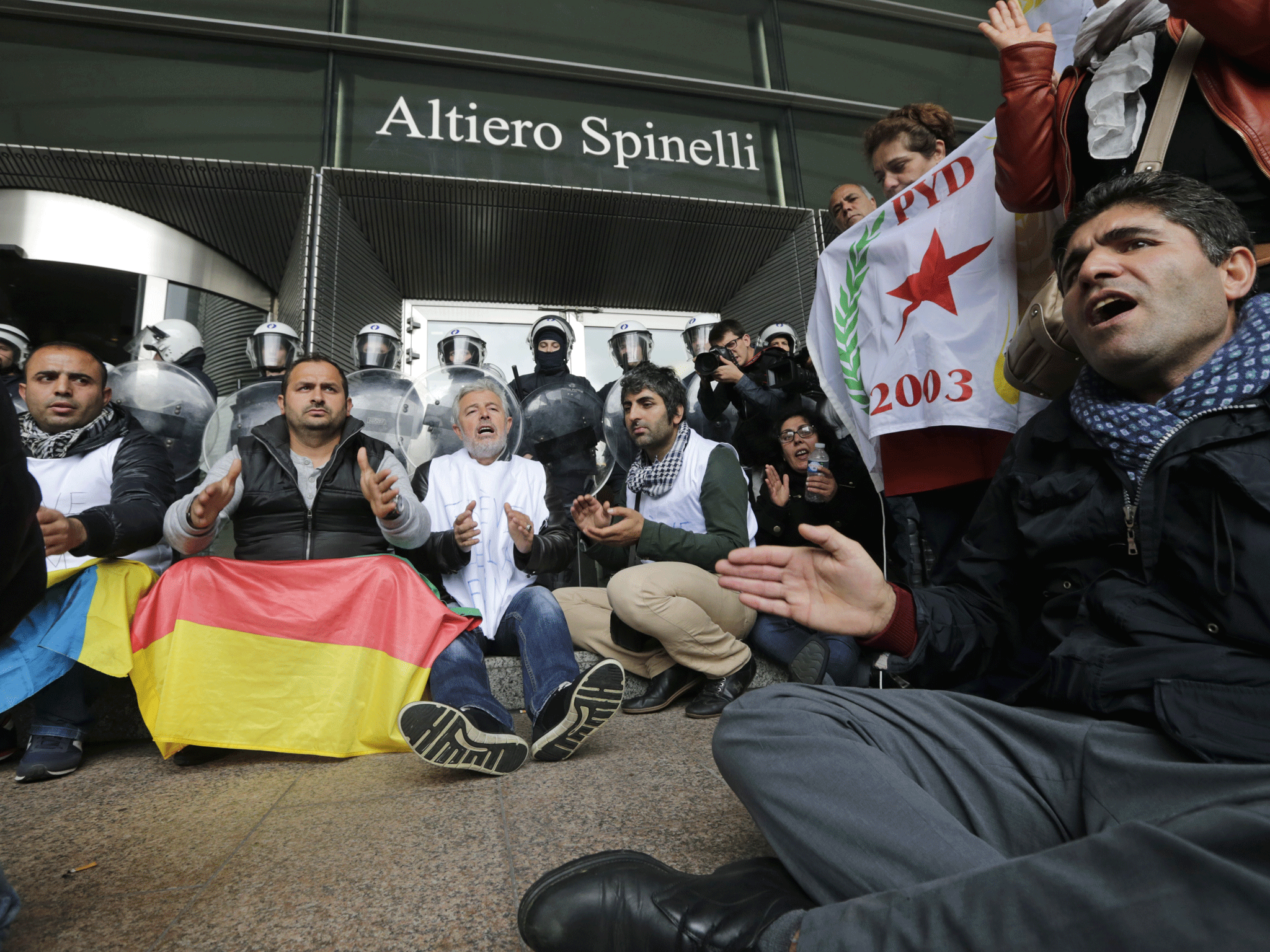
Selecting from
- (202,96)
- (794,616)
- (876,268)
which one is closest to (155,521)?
(794,616)

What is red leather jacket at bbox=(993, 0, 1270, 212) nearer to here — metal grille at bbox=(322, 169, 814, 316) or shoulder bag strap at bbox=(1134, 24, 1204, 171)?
shoulder bag strap at bbox=(1134, 24, 1204, 171)

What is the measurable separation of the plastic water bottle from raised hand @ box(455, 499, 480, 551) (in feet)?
4.77

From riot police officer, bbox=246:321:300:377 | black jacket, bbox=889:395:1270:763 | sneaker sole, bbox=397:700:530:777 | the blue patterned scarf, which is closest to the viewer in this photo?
black jacket, bbox=889:395:1270:763

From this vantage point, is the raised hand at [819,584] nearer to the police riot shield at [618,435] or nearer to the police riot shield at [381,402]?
the police riot shield at [618,435]

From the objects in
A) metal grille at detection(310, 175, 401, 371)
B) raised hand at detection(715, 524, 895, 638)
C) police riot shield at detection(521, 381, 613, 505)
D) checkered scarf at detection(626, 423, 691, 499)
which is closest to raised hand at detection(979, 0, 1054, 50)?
raised hand at detection(715, 524, 895, 638)

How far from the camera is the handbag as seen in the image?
157cm

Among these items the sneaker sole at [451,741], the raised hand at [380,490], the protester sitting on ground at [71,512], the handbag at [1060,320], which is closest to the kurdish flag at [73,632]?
the protester sitting on ground at [71,512]

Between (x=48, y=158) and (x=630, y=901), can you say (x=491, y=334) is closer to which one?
(x=48, y=158)

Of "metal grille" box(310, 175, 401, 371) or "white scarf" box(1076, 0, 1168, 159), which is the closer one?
"white scarf" box(1076, 0, 1168, 159)

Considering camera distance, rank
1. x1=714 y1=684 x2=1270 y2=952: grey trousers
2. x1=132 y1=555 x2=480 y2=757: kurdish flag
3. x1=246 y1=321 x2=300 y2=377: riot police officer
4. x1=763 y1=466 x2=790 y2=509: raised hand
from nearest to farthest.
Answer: x1=714 y1=684 x2=1270 y2=952: grey trousers < x1=132 y1=555 x2=480 y2=757: kurdish flag < x1=763 y1=466 x2=790 y2=509: raised hand < x1=246 y1=321 x2=300 y2=377: riot police officer

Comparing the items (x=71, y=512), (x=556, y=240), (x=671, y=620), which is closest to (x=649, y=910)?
(x=671, y=620)

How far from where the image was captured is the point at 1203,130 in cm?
154

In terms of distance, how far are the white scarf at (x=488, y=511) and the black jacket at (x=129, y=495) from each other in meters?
0.94

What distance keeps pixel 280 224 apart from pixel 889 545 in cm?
513
